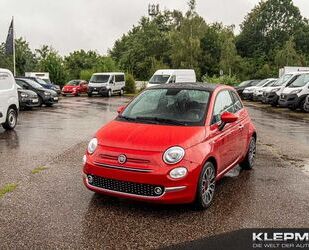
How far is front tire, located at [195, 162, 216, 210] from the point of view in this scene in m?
5.43

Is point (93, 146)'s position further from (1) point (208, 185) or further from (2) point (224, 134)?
(2) point (224, 134)

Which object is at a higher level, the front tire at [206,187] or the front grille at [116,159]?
the front grille at [116,159]

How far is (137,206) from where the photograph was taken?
5711mm

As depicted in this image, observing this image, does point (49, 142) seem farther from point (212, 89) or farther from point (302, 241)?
point (302, 241)

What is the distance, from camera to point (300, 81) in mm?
21672

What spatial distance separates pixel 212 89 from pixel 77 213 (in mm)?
2850

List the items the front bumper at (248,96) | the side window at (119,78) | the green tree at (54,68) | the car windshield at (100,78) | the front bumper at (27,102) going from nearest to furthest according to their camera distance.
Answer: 1. the front bumper at (27,102)
2. the front bumper at (248,96)
3. the car windshield at (100,78)
4. the side window at (119,78)
5. the green tree at (54,68)

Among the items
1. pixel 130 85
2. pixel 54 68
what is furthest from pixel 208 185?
pixel 54 68

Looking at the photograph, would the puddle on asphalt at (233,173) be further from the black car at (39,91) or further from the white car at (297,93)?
the black car at (39,91)

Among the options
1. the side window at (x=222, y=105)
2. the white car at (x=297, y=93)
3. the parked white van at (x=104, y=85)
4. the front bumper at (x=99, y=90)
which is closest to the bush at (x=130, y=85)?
the parked white van at (x=104, y=85)

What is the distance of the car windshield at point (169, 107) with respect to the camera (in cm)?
614

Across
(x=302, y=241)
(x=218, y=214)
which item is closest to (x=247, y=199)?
(x=218, y=214)

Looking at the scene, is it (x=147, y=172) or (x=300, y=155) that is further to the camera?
(x=300, y=155)

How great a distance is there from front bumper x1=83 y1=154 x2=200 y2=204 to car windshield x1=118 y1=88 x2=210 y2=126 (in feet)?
3.40
